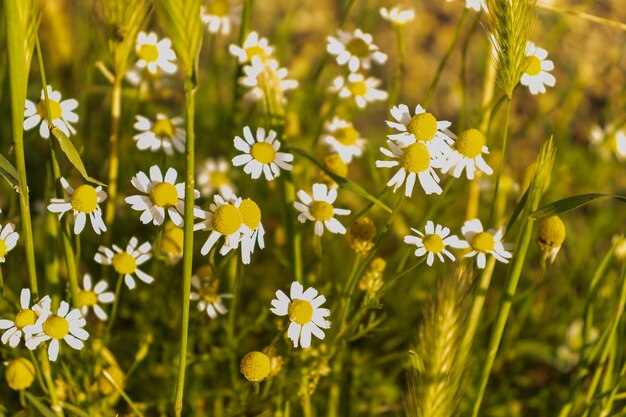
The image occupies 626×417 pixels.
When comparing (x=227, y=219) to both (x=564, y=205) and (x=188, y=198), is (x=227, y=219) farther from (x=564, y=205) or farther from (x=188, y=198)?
(x=564, y=205)

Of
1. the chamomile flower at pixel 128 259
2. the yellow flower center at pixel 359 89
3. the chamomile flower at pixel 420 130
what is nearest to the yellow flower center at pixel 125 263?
the chamomile flower at pixel 128 259

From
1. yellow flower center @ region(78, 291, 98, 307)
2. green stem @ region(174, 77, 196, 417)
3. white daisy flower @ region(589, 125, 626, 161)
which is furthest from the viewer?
white daisy flower @ region(589, 125, 626, 161)

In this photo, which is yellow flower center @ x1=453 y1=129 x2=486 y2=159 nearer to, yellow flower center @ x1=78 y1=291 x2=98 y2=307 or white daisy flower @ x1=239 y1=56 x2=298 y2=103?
white daisy flower @ x1=239 y1=56 x2=298 y2=103

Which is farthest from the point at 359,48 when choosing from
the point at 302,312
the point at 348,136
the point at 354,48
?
the point at 302,312

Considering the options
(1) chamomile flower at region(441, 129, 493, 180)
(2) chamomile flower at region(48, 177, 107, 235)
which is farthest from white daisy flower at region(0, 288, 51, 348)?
(1) chamomile flower at region(441, 129, 493, 180)

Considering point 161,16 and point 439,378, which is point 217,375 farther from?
point 161,16
